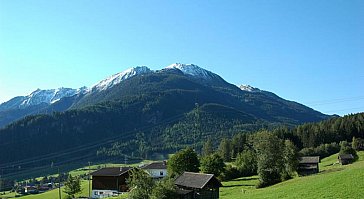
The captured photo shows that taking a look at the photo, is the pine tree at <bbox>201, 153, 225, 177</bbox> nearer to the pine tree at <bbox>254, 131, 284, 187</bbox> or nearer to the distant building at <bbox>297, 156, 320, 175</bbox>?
the pine tree at <bbox>254, 131, 284, 187</bbox>

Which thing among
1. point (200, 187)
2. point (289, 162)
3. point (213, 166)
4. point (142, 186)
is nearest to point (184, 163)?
point (213, 166)

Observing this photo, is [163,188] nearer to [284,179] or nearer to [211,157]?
[284,179]

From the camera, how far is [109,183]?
358 feet

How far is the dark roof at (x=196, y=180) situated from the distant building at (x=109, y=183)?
3494cm

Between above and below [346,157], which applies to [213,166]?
below

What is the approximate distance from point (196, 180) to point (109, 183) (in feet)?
137

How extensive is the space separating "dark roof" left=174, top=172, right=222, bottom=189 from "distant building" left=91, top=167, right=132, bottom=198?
3494 cm

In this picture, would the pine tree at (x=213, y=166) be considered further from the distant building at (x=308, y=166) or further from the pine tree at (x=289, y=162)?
the pine tree at (x=289, y=162)

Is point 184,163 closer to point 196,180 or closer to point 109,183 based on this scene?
point 109,183

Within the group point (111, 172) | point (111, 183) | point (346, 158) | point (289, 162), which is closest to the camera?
point (289, 162)

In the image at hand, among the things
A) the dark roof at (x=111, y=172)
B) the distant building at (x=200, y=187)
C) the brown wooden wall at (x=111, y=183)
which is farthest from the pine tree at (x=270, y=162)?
the dark roof at (x=111, y=172)

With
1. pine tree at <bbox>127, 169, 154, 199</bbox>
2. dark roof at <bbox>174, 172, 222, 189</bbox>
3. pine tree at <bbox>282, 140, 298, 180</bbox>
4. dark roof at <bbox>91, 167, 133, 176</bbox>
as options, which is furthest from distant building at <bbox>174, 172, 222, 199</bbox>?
dark roof at <bbox>91, 167, 133, 176</bbox>

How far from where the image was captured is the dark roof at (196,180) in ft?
237

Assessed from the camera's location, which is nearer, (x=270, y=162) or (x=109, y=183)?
(x=270, y=162)
